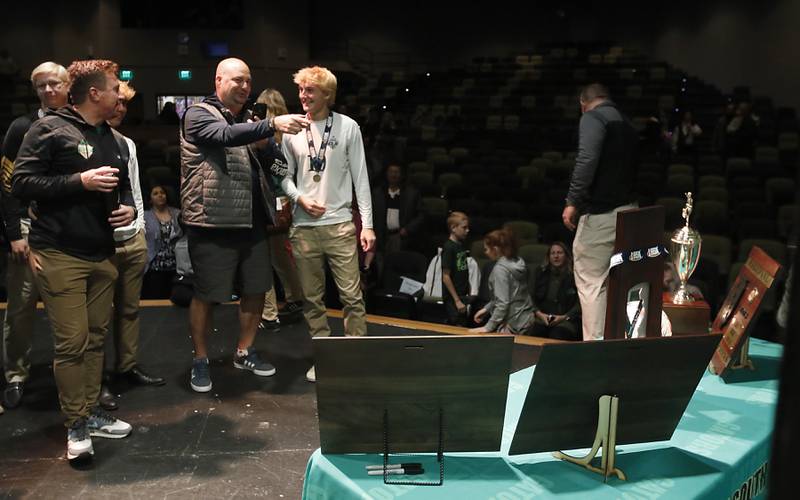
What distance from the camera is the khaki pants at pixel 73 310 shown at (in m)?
2.78

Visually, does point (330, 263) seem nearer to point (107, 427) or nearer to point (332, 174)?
point (332, 174)

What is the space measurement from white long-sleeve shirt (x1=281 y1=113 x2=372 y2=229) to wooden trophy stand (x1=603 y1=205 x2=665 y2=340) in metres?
1.51

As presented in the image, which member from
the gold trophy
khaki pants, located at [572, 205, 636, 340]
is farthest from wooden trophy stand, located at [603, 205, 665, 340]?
khaki pants, located at [572, 205, 636, 340]

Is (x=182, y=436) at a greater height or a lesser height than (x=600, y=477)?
lesser

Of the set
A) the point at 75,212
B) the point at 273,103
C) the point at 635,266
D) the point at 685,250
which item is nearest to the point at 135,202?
the point at 75,212

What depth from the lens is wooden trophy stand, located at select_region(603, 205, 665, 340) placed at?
233cm

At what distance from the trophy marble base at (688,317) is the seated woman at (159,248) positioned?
357cm

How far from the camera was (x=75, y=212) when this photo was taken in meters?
2.80

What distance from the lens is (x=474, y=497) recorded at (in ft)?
5.70

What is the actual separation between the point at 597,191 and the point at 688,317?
0.94 m

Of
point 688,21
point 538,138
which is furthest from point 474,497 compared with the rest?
point 688,21

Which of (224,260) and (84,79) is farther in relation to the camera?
(224,260)

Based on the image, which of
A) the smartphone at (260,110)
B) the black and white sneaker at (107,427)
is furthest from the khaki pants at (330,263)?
the black and white sneaker at (107,427)

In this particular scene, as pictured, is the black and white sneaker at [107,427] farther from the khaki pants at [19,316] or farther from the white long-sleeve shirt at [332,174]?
the white long-sleeve shirt at [332,174]
